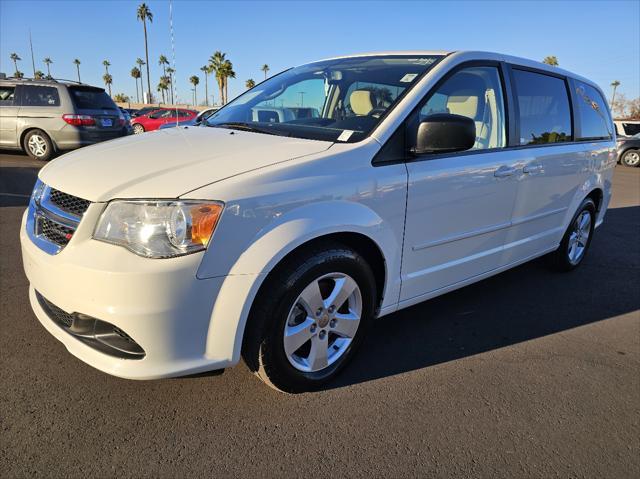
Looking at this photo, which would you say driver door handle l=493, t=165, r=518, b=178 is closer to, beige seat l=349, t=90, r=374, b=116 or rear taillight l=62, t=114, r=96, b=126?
beige seat l=349, t=90, r=374, b=116

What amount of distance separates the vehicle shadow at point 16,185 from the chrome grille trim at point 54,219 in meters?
4.27

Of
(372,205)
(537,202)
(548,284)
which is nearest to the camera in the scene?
(372,205)

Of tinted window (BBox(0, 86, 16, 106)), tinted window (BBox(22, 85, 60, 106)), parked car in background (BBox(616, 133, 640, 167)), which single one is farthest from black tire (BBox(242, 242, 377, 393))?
parked car in background (BBox(616, 133, 640, 167))

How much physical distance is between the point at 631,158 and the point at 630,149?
419 millimetres

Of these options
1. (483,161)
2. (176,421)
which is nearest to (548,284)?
(483,161)

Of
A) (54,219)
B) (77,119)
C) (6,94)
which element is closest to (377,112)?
(54,219)

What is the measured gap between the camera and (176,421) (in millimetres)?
2137

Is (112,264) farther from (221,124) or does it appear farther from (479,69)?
(479,69)

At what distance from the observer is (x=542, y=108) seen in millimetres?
3629

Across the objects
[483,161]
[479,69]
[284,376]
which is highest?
[479,69]

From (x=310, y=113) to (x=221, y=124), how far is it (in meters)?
0.60

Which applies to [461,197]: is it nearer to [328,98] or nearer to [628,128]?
[328,98]

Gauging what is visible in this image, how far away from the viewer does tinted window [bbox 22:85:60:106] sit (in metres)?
9.38

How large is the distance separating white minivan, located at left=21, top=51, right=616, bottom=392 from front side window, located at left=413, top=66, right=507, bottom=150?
14 millimetres
